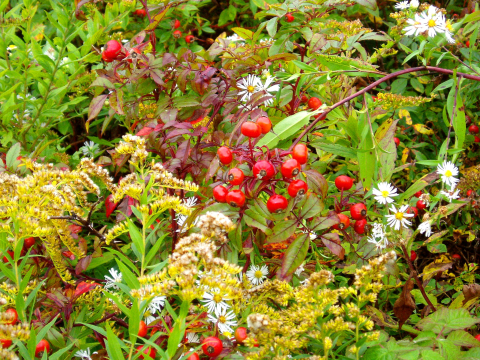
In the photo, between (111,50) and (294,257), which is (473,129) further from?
(111,50)

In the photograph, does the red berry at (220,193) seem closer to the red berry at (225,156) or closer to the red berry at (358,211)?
the red berry at (225,156)

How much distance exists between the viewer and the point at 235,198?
97cm

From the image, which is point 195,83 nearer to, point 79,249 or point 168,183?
point 168,183

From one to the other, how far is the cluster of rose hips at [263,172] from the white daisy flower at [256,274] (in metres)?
0.26

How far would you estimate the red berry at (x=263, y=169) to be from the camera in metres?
0.94

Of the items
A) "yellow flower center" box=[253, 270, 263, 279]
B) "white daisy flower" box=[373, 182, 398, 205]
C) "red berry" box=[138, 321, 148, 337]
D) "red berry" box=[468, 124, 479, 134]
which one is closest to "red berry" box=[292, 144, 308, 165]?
"white daisy flower" box=[373, 182, 398, 205]

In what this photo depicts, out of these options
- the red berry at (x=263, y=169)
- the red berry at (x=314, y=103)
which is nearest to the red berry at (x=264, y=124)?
the red berry at (x=263, y=169)

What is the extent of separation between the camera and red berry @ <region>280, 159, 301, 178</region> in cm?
95

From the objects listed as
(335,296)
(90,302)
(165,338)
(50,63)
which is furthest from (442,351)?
(50,63)

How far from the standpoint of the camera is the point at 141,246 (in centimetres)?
91

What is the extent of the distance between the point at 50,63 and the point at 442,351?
1.56m

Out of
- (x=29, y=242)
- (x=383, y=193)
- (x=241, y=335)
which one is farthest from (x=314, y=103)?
(x=29, y=242)

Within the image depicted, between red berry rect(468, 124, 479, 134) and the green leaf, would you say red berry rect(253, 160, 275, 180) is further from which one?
red berry rect(468, 124, 479, 134)

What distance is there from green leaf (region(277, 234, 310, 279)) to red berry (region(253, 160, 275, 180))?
0.17 m
